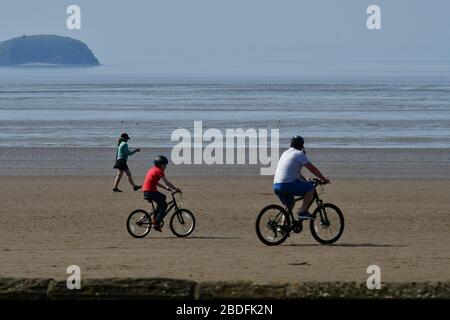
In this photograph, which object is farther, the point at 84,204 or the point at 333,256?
the point at 84,204

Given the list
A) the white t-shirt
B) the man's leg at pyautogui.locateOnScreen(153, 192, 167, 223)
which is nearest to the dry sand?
the man's leg at pyautogui.locateOnScreen(153, 192, 167, 223)

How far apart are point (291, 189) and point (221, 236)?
2.68m

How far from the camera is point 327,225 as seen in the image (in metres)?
14.6

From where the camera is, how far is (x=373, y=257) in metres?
12.9

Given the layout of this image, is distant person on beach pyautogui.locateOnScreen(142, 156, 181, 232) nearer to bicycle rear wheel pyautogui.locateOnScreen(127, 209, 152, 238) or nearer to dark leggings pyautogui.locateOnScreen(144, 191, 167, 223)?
dark leggings pyautogui.locateOnScreen(144, 191, 167, 223)

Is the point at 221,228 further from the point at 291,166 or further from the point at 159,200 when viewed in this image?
the point at 291,166

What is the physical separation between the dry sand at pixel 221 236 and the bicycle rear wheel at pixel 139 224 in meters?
0.17

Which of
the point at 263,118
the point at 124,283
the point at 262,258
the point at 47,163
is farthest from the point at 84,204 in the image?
the point at 263,118

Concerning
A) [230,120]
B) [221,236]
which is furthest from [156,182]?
[230,120]

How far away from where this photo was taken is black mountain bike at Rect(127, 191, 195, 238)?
52.0ft

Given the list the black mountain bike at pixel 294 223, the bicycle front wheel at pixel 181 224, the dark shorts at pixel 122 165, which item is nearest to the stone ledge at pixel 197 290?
the black mountain bike at pixel 294 223

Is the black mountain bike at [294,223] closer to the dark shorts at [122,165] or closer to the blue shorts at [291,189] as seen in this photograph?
the blue shorts at [291,189]

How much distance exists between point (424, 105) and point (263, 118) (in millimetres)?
20211

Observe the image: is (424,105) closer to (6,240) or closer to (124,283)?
(6,240)
